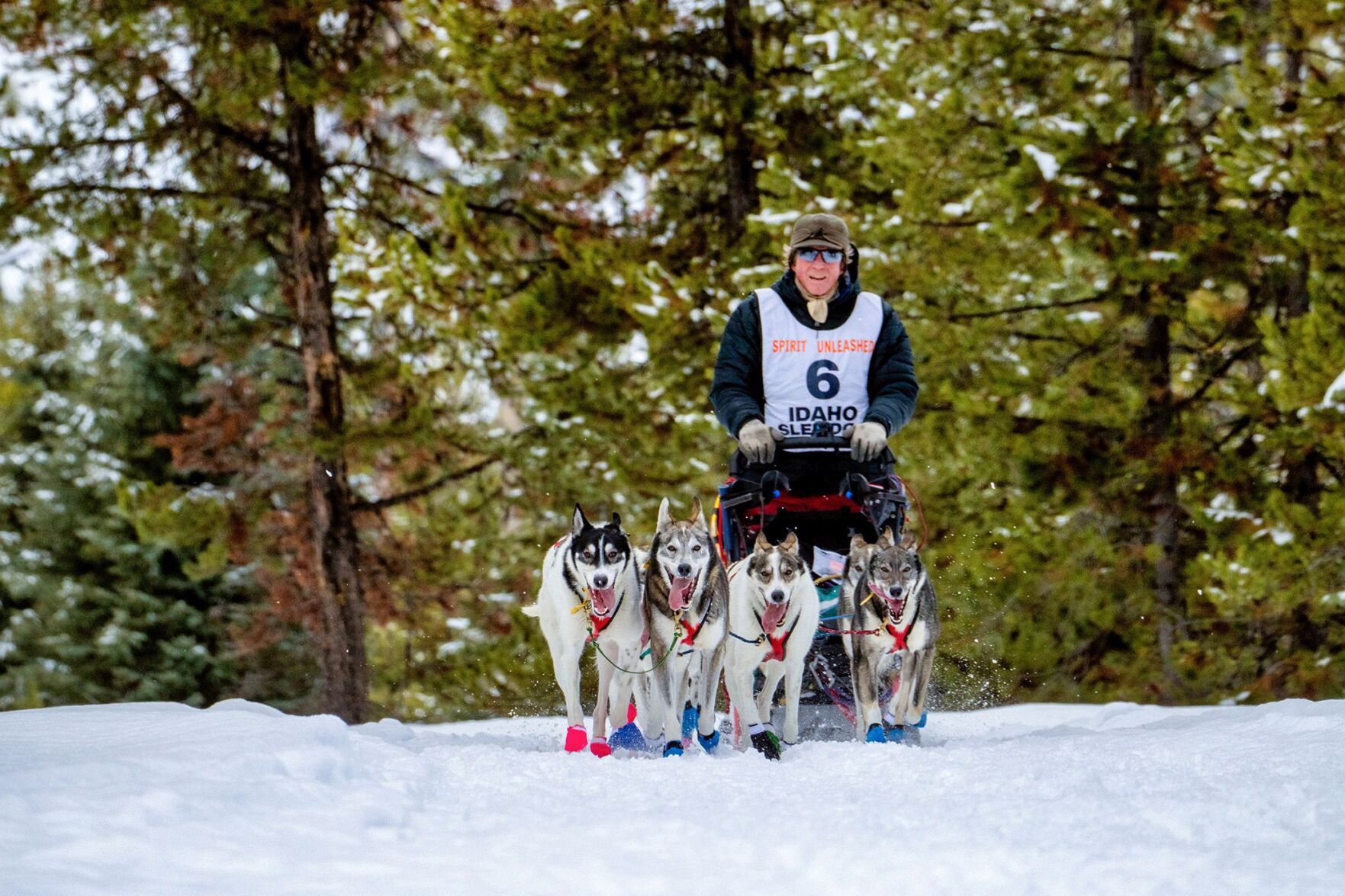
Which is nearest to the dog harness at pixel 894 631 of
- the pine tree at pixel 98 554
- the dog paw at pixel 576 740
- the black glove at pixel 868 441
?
the black glove at pixel 868 441

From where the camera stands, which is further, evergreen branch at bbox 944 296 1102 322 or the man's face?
evergreen branch at bbox 944 296 1102 322

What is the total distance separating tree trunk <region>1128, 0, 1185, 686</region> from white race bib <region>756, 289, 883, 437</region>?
5.60 metres

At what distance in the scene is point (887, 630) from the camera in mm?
5512

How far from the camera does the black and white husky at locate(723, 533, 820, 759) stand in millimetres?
5285

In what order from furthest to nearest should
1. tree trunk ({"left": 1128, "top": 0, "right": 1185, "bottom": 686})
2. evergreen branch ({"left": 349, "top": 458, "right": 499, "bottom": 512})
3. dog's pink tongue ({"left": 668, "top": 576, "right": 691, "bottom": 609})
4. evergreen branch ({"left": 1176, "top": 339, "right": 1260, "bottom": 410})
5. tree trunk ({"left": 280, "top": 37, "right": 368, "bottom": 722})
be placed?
evergreen branch ({"left": 349, "top": 458, "right": 499, "bottom": 512})
tree trunk ({"left": 280, "top": 37, "right": 368, "bottom": 722})
evergreen branch ({"left": 1176, "top": 339, "right": 1260, "bottom": 410})
tree trunk ({"left": 1128, "top": 0, "right": 1185, "bottom": 686})
dog's pink tongue ({"left": 668, "top": 576, "right": 691, "bottom": 609})

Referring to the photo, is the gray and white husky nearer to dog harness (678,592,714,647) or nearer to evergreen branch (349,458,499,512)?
dog harness (678,592,714,647)

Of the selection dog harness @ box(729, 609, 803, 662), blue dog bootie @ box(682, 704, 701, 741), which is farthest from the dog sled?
blue dog bootie @ box(682, 704, 701, 741)

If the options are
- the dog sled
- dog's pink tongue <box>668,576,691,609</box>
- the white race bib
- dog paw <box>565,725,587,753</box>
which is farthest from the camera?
the white race bib

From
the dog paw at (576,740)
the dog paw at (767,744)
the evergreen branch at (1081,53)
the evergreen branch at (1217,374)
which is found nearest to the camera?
the dog paw at (767,744)

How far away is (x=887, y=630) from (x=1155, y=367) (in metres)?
7.06

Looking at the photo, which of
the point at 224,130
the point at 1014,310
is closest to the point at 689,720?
the point at 1014,310

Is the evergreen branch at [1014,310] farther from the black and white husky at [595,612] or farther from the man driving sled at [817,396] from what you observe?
the black and white husky at [595,612]

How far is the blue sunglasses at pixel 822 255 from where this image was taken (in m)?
5.91

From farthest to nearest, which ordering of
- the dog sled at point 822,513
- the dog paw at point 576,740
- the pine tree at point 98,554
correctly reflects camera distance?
1. the pine tree at point 98,554
2. the dog sled at point 822,513
3. the dog paw at point 576,740
